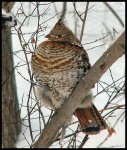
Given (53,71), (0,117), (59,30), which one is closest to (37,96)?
(53,71)

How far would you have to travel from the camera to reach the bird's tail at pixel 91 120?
307 cm

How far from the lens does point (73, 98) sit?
263 centimetres

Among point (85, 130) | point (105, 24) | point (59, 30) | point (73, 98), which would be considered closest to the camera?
point (73, 98)

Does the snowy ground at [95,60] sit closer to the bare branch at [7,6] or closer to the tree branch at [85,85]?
the bare branch at [7,6]

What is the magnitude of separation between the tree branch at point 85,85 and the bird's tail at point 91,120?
352 mm

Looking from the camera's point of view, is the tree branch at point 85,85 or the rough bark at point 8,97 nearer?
the tree branch at point 85,85

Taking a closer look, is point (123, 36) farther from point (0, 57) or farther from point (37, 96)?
point (0, 57)

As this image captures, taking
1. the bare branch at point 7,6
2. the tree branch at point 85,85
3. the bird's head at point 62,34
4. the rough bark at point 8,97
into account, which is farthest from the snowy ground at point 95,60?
the tree branch at point 85,85

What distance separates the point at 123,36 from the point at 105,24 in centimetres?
→ 460

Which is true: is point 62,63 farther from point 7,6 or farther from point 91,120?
point 7,6

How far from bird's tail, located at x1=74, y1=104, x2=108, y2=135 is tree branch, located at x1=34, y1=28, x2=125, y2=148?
35 cm

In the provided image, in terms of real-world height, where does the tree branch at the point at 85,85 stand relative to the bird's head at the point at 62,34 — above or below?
below

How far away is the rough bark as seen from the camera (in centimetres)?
426

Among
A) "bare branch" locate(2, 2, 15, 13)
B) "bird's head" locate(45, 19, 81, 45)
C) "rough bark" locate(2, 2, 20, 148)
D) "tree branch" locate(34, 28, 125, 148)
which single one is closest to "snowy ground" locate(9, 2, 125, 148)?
"rough bark" locate(2, 2, 20, 148)
